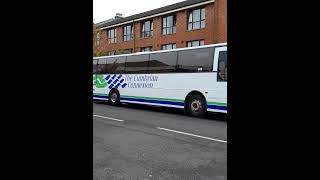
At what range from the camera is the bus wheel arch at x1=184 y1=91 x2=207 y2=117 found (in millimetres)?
11830

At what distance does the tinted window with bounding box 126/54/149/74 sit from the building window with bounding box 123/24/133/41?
23.4m

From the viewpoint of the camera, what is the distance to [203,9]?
30.0 metres

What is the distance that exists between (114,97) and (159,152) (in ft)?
35.2

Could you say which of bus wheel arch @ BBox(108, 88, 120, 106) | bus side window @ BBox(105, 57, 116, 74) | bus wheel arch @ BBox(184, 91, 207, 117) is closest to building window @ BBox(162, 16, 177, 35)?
bus side window @ BBox(105, 57, 116, 74)

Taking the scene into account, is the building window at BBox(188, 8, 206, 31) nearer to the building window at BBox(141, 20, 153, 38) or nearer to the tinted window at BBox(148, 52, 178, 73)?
the building window at BBox(141, 20, 153, 38)

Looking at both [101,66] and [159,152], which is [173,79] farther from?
[159,152]

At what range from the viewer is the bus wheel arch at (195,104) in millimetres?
11830

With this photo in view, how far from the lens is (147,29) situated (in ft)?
118

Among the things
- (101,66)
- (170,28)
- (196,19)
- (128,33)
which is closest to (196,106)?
(101,66)

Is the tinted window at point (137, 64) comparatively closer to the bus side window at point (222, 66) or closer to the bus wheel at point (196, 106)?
the bus wheel at point (196, 106)

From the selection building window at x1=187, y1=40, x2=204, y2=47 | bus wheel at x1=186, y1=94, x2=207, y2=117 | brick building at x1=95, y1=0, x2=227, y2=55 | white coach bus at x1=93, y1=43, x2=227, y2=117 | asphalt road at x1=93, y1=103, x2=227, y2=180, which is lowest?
asphalt road at x1=93, y1=103, x2=227, y2=180

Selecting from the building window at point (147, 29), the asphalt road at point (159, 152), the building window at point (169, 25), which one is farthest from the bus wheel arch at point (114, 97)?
the building window at point (147, 29)
